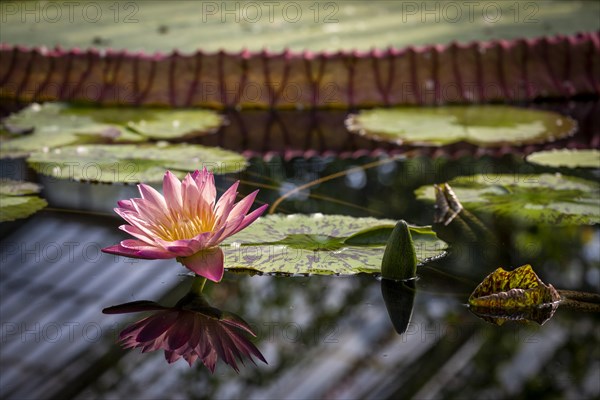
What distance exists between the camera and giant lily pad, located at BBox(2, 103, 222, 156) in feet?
7.45

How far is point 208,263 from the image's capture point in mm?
1282

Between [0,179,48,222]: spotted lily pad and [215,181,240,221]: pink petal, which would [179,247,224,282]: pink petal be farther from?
[0,179,48,222]: spotted lily pad

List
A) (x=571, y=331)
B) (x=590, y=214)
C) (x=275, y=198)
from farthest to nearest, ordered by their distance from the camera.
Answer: (x=275, y=198), (x=590, y=214), (x=571, y=331)

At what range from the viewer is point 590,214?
1.65 metres

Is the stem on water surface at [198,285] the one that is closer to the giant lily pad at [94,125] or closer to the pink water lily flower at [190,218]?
the pink water lily flower at [190,218]

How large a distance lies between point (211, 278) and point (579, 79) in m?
1.96

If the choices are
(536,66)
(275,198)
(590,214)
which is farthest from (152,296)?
(536,66)

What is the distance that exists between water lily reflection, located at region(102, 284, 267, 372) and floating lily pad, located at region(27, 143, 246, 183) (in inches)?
27.8

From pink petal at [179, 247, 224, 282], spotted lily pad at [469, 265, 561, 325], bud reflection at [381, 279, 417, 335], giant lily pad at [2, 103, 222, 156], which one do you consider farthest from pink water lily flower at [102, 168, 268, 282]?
giant lily pad at [2, 103, 222, 156]

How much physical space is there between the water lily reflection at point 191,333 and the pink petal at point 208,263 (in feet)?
0.14

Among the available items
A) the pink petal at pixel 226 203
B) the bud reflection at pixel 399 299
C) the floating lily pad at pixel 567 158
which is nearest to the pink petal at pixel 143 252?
the pink petal at pixel 226 203

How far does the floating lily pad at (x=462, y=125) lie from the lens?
229 centimetres

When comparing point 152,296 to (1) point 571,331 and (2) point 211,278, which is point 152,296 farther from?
(1) point 571,331

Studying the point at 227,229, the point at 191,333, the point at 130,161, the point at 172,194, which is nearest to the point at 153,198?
the point at 172,194
